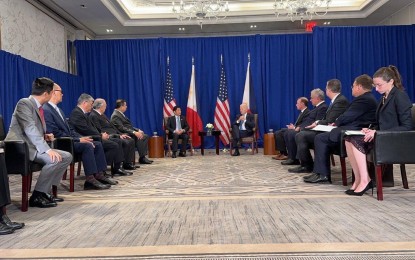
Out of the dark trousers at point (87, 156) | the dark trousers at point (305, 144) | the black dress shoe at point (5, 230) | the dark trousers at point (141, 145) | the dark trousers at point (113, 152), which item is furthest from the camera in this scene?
the dark trousers at point (141, 145)

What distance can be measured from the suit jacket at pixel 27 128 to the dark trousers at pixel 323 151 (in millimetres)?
3108

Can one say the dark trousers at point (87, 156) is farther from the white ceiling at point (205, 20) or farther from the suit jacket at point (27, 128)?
the white ceiling at point (205, 20)

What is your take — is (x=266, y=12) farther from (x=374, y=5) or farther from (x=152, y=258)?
(x=152, y=258)

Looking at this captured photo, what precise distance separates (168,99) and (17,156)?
7614 mm

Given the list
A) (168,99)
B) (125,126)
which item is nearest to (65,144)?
(125,126)

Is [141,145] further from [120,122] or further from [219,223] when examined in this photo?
[219,223]

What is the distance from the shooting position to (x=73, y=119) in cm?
590

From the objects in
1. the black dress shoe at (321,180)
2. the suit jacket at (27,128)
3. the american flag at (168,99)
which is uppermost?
the american flag at (168,99)

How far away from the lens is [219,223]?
3.35 m

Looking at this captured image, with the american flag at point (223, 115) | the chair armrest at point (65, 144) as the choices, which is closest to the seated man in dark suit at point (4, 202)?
the chair armrest at point (65, 144)

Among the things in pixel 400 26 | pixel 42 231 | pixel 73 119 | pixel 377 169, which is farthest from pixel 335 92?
pixel 400 26

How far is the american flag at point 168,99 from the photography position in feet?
36.8

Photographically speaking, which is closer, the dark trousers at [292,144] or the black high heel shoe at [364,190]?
the black high heel shoe at [364,190]

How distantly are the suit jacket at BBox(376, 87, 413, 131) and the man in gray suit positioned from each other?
327 centimetres
